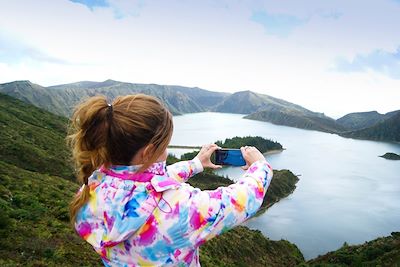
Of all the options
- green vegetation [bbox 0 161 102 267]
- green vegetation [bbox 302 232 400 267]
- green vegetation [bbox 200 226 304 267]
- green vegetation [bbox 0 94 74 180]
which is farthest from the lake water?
green vegetation [bbox 0 161 102 267]

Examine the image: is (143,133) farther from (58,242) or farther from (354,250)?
(354,250)

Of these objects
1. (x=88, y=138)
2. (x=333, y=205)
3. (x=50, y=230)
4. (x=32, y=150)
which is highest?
(x=88, y=138)

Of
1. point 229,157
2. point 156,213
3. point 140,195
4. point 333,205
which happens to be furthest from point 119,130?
point 333,205

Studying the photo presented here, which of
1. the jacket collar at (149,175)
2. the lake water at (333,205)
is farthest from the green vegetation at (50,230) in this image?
the lake water at (333,205)

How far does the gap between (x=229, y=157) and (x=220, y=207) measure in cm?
84

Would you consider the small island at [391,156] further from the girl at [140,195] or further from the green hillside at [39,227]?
the girl at [140,195]

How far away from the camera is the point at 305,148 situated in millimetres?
168500

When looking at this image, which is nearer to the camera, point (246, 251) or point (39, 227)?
point (39, 227)

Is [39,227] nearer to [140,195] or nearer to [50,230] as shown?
[50,230]

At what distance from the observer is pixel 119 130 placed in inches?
80.0

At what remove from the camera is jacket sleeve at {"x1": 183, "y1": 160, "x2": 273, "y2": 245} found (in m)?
1.92

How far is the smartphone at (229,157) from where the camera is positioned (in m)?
2.64

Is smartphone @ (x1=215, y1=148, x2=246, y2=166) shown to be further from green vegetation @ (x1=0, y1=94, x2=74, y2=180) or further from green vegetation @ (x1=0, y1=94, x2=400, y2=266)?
green vegetation @ (x1=0, y1=94, x2=74, y2=180)

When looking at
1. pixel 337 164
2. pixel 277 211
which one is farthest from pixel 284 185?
pixel 337 164
